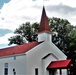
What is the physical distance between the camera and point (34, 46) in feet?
129

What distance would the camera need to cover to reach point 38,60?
129 ft

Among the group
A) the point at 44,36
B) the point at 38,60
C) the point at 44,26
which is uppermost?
the point at 44,26

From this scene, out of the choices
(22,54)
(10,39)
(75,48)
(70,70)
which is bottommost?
(70,70)

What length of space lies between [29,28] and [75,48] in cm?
1455

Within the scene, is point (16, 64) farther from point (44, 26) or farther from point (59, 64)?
point (44, 26)

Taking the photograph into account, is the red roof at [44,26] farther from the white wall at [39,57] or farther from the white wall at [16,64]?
the white wall at [16,64]

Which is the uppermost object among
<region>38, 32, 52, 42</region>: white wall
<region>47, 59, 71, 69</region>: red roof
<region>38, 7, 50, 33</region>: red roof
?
<region>38, 7, 50, 33</region>: red roof

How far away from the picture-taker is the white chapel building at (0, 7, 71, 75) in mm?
37969

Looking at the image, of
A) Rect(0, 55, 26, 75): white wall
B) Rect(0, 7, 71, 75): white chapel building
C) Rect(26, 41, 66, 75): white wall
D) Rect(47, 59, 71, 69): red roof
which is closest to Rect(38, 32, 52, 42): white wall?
Rect(0, 7, 71, 75): white chapel building

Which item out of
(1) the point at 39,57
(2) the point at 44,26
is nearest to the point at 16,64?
(1) the point at 39,57

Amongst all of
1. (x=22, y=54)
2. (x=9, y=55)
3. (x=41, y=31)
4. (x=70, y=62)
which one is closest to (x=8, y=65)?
(x=9, y=55)

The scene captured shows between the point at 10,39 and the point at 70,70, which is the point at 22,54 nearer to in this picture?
the point at 70,70

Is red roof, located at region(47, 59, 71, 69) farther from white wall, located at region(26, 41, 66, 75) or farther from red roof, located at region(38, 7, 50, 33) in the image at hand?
red roof, located at region(38, 7, 50, 33)

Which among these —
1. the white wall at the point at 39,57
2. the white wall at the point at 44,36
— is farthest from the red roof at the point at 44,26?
the white wall at the point at 39,57
